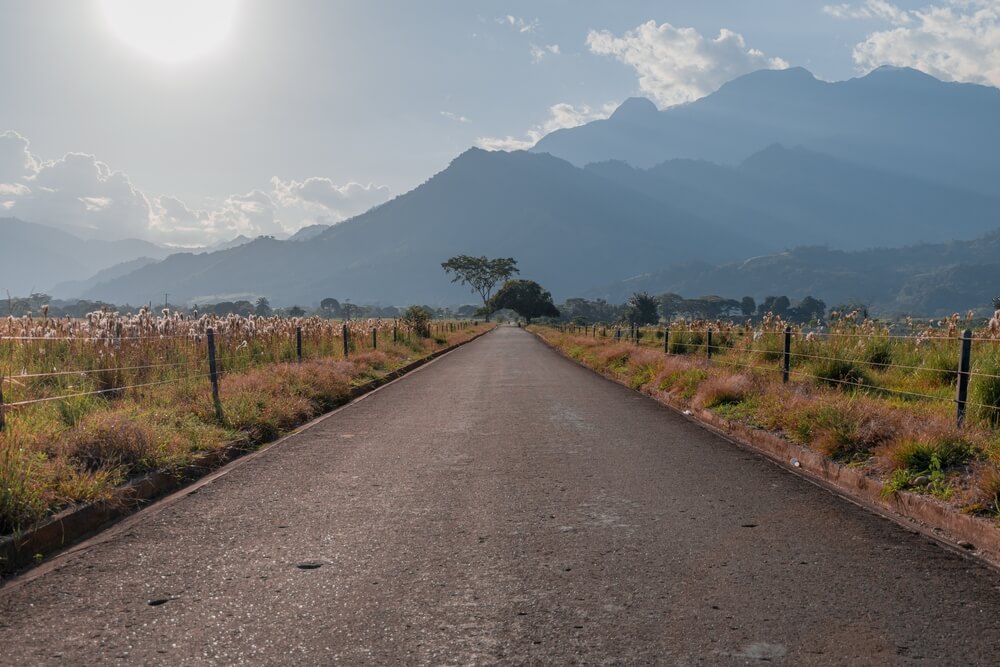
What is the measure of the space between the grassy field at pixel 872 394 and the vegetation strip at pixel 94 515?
6930 mm

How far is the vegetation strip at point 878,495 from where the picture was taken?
4791mm

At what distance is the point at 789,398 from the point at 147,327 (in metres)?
12.4

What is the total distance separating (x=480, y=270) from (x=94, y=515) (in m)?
118

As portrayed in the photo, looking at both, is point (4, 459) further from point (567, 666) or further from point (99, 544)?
point (567, 666)

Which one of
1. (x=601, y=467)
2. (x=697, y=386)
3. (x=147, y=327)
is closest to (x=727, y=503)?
(x=601, y=467)

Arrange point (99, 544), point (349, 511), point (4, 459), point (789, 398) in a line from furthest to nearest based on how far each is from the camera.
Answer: point (789, 398) → point (349, 511) → point (4, 459) → point (99, 544)

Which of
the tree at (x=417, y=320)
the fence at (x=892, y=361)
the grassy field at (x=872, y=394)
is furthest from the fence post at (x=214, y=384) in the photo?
the tree at (x=417, y=320)

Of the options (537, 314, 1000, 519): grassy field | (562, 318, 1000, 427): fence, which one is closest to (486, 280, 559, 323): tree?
(537, 314, 1000, 519): grassy field

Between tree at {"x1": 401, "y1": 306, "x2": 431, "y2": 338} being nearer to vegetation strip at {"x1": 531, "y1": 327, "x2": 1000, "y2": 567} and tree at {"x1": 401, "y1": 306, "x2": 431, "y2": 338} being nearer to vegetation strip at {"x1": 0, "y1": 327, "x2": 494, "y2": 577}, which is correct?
vegetation strip at {"x1": 531, "y1": 327, "x2": 1000, "y2": 567}

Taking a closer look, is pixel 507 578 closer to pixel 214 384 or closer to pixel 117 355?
pixel 214 384

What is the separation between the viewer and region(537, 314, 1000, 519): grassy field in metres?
6.06

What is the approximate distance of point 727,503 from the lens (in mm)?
5852

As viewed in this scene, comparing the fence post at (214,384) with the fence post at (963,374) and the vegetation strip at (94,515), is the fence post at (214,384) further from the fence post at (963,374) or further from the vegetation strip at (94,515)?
the fence post at (963,374)

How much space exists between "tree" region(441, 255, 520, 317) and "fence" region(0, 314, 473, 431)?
103 metres
